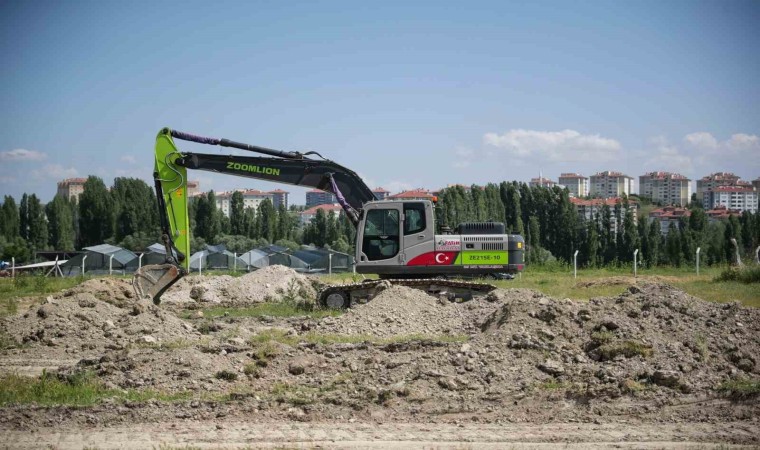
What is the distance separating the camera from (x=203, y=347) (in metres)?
11.6

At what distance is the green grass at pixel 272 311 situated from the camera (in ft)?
57.4

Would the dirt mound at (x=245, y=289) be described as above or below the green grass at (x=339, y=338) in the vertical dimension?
above

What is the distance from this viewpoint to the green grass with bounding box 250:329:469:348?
525 inches

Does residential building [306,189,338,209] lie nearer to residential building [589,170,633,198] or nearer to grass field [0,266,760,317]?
residential building [589,170,633,198]

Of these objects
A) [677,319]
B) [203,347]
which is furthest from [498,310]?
[203,347]

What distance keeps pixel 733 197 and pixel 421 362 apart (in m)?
135

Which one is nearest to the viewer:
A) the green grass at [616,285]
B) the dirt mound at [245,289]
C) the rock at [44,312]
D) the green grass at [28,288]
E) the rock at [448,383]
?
the rock at [448,383]

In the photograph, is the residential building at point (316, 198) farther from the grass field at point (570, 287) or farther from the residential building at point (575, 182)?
the grass field at point (570, 287)

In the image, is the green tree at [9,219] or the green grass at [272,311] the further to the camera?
the green tree at [9,219]

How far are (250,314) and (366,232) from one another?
335 centimetres

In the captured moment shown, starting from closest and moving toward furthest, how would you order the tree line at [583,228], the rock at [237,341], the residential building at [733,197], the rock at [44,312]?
the rock at [237,341]
the rock at [44,312]
the tree line at [583,228]
the residential building at [733,197]

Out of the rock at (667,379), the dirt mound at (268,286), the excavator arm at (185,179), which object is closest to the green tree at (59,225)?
the dirt mound at (268,286)

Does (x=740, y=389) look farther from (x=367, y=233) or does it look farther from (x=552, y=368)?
(x=367, y=233)

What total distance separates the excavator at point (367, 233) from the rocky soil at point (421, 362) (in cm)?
209
